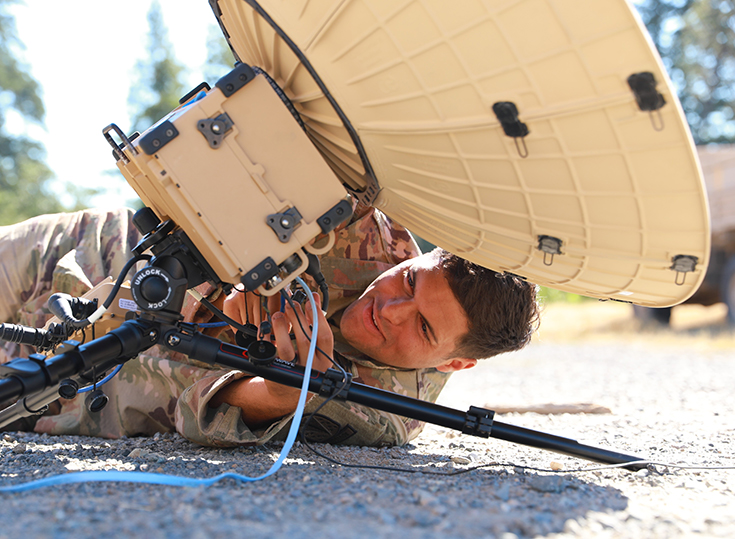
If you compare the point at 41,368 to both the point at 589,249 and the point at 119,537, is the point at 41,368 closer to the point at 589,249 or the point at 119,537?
the point at 119,537

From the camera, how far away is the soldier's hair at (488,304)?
2.31 m

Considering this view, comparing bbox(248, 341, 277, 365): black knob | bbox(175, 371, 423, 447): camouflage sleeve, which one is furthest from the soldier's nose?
bbox(248, 341, 277, 365): black knob

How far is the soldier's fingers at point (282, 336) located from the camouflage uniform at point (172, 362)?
0.38 metres

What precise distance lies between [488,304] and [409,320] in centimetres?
34

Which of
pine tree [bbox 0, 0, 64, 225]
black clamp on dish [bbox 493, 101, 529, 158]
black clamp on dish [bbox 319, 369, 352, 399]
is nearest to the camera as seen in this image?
black clamp on dish [bbox 493, 101, 529, 158]

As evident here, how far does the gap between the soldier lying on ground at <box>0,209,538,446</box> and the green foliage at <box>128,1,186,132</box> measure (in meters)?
19.2

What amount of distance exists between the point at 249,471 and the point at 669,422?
2446 mm

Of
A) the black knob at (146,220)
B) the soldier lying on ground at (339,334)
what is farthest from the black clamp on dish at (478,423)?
the black knob at (146,220)

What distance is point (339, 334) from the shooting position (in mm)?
2426

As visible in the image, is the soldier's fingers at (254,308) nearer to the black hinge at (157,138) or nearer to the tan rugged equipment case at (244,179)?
the tan rugged equipment case at (244,179)

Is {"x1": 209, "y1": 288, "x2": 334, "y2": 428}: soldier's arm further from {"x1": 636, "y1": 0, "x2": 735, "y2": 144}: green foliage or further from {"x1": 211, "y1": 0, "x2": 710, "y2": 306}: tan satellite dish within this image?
{"x1": 636, "y1": 0, "x2": 735, "y2": 144}: green foliage

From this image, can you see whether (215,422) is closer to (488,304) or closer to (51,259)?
(488,304)

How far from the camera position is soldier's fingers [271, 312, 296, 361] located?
168 cm

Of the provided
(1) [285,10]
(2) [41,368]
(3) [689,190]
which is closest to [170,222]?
(2) [41,368]
